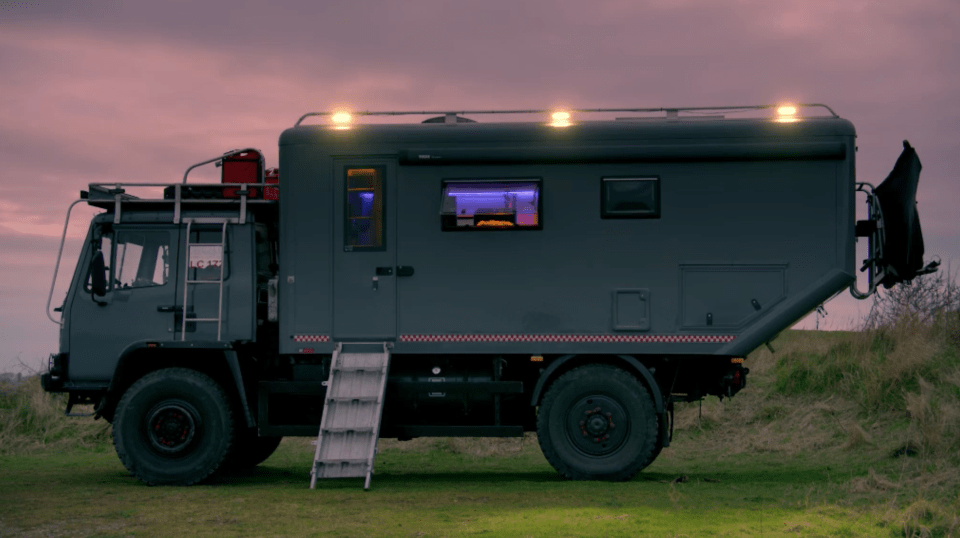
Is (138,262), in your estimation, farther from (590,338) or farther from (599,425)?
(599,425)

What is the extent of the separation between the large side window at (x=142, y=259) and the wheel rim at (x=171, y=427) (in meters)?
1.54

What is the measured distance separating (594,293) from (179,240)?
16.6 ft

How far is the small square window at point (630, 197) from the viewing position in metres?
11.8

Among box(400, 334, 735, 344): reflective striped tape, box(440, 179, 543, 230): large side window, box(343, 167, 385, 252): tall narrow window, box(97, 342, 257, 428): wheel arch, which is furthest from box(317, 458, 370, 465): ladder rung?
box(440, 179, 543, 230): large side window

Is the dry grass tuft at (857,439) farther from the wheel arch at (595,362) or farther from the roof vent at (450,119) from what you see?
the roof vent at (450,119)

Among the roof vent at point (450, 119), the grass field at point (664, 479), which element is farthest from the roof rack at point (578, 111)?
the grass field at point (664, 479)

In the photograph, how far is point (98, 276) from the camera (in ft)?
39.9

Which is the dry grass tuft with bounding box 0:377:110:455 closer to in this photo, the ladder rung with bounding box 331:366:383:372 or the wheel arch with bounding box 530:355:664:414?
the ladder rung with bounding box 331:366:383:372

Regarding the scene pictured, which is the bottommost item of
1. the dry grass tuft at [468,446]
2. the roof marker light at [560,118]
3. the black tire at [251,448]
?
the dry grass tuft at [468,446]

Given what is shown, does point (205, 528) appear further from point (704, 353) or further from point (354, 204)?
point (704, 353)

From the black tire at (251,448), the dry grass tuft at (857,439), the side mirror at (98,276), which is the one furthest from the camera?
the dry grass tuft at (857,439)

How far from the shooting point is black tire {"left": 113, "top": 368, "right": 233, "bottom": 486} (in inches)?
469

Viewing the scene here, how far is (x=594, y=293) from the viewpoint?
466 inches

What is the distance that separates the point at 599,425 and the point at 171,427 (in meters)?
5.01
